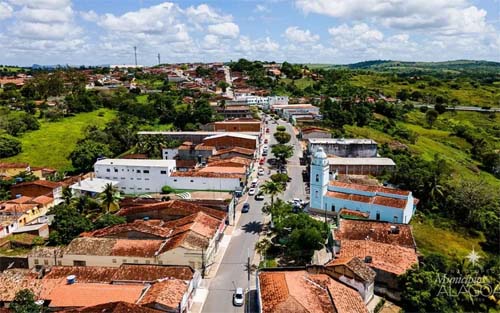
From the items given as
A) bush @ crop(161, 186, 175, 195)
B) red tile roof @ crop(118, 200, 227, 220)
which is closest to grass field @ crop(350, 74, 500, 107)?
bush @ crop(161, 186, 175, 195)

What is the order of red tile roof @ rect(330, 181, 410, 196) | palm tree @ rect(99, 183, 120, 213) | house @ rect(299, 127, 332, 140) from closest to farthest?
red tile roof @ rect(330, 181, 410, 196)
palm tree @ rect(99, 183, 120, 213)
house @ rect(299, 127, 332, 140)

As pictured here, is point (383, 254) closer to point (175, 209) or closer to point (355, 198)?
point (355, 198)

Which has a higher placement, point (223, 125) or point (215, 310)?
point (223, 125)

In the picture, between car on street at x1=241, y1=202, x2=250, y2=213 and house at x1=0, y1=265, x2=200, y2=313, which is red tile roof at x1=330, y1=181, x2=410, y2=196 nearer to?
car on street at x1=241, y1=202, x2=250, y2=213

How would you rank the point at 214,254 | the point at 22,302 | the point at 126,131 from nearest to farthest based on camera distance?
the point at 22,302 → the point at 214,254 → the point at 126,131

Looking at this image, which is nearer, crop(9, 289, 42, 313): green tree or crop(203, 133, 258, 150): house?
crop(9, 289, 42, 313): green tree

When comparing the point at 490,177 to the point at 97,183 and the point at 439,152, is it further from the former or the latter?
the point at 97,183

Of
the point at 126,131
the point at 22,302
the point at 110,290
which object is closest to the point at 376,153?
the point at 126,131

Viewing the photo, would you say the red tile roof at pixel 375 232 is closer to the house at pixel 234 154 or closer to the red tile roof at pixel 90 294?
the red tile roof at pixel 90 294
